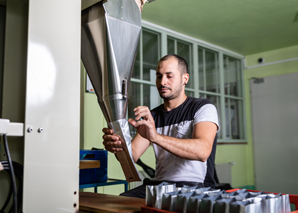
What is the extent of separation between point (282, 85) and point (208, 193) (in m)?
4.38

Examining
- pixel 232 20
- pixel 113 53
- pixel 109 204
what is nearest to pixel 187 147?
pixel 109 204

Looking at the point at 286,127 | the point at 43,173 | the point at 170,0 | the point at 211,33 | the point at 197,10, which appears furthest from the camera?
the point at 286,127

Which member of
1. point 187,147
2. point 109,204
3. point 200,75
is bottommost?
point 109,204

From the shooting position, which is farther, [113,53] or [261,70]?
[261,70]

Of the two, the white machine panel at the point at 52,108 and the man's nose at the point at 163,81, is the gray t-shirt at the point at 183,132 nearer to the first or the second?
the man's nose at the point at 163,81

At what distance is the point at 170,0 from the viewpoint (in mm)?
A: 3090

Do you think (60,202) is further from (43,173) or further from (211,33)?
(211,33)

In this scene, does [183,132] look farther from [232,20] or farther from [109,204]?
[232,20]

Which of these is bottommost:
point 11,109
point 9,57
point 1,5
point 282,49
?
point 11,109

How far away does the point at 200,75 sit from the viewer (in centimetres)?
440

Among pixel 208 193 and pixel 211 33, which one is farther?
pixel 211 33

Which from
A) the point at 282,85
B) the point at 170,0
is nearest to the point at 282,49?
the point at 282,85

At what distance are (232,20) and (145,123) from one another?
292 cm

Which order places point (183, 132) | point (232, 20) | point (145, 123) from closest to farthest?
point (145, 123) → point (183, 132) → point (232, 20)
